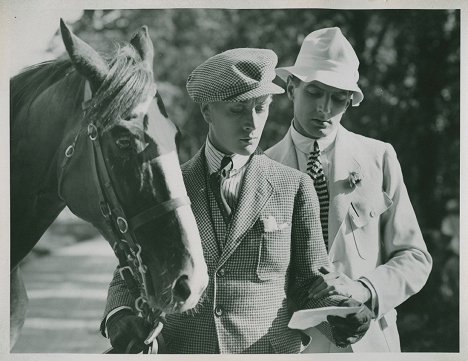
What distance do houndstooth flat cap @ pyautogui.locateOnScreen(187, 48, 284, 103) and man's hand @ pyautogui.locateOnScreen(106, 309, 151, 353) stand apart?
1194 millimetres

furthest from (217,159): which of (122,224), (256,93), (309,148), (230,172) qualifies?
(122,224)

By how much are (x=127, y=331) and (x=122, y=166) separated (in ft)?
2.84

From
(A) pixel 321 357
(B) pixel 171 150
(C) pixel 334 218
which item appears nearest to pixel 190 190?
(B) pixel 171 150

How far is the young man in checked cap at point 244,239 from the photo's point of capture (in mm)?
3420

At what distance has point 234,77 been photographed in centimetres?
343

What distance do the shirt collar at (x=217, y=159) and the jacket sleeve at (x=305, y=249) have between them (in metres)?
0.34

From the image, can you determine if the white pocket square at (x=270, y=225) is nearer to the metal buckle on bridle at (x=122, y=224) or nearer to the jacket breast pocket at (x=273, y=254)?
the jacket breast pocket at (x=273, y=254)

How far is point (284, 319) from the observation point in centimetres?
350

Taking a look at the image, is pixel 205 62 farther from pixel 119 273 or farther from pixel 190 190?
pixel 119 273

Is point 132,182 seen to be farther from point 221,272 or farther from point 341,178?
point 341,178

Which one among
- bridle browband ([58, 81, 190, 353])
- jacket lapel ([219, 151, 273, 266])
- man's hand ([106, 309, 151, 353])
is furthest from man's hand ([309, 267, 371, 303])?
man's hand ([106, 309, 151, 353])

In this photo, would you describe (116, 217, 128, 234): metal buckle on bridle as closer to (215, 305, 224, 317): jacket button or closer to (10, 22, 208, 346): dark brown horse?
(10, 22, 208, 346): dark brown horse

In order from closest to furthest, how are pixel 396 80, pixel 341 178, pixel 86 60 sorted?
1. pixel 86 60
2. pixel 341 178
3. pixel 396 80

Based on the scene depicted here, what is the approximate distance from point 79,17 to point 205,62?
0.75 m
